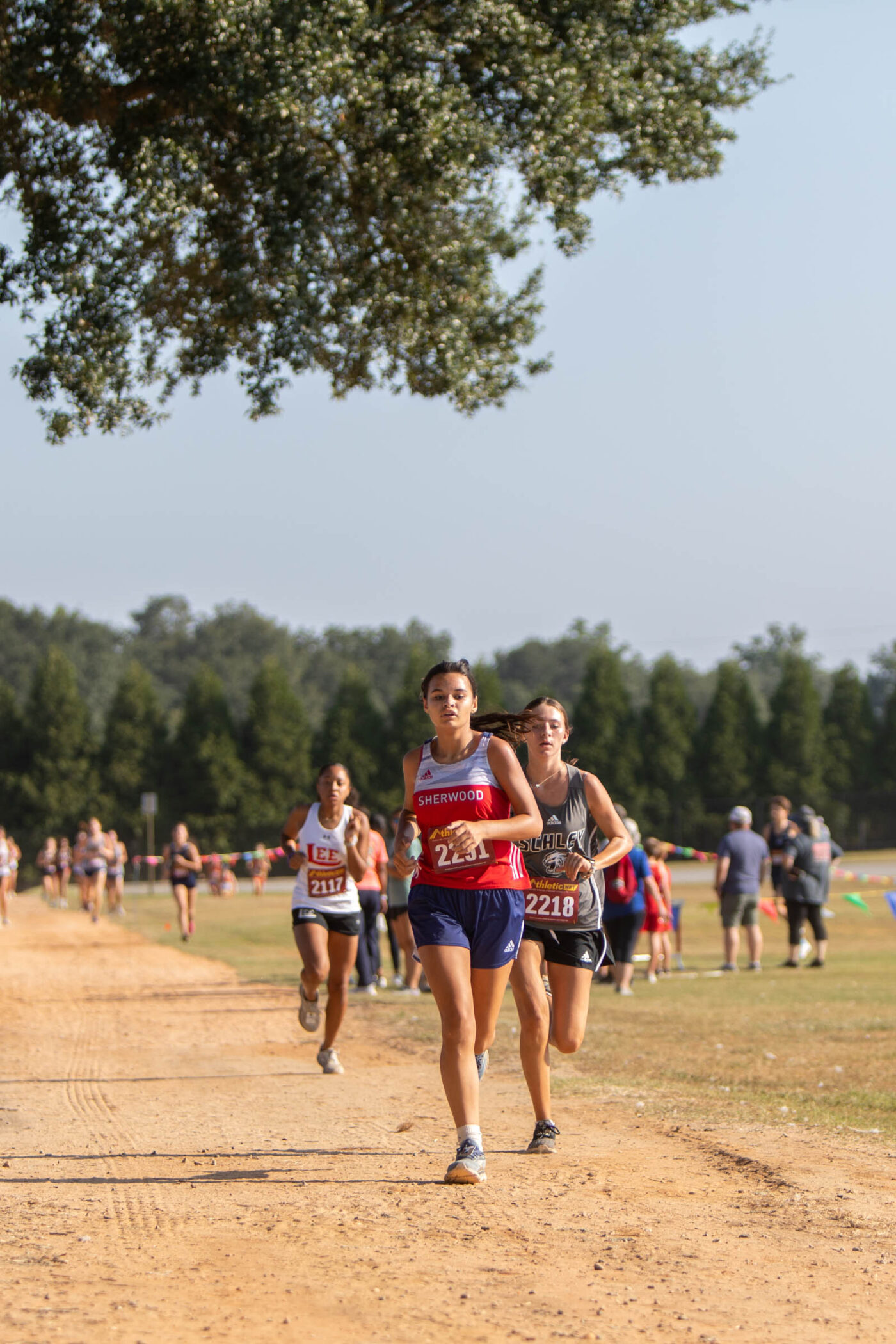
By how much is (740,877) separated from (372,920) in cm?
481

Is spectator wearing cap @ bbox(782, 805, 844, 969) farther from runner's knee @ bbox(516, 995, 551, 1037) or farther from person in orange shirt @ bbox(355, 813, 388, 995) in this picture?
runner's knee @ bbox(516, 995, 551, 1037)

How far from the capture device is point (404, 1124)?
726 cm

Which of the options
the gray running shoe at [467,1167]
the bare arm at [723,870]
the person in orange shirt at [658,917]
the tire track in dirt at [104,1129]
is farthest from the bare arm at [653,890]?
the gray running shoe at [467,1167]

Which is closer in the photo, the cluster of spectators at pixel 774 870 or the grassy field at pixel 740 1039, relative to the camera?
the grassy field at pixel 740 1039

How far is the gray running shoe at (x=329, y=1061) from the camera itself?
31.7 feet

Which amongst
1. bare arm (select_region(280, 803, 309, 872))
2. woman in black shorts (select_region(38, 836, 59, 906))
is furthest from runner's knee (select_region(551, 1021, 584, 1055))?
woman in black shorts (select_region(38, 836, 59, 906))

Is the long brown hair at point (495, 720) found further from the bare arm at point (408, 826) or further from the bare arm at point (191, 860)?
the bare arm at point (191, 860)

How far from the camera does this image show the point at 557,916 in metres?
6.76

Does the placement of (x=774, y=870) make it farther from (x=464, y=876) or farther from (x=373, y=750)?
(x=373, y=750)

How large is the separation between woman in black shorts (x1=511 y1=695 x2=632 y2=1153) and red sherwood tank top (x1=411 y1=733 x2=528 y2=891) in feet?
2.09

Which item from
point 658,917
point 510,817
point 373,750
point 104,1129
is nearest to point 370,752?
point 373,750

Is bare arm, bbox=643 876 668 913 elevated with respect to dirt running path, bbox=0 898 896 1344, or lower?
elevated

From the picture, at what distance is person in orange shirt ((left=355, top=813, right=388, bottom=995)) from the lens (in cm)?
1512

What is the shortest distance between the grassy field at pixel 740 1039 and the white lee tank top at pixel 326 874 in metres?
1.91
